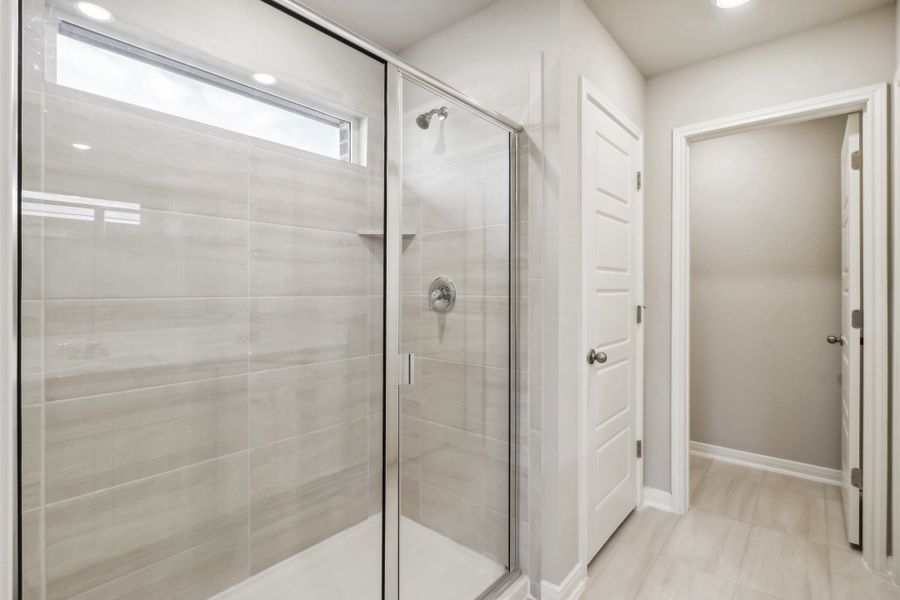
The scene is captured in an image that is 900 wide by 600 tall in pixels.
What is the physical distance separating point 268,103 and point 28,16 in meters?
0.79

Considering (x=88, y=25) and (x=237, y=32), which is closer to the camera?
(x=88, y=25)

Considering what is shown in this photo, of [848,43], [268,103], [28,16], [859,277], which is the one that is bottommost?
[859,277]

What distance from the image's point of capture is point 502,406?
1.77 m

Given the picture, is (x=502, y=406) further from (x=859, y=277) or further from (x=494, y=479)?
(x=859, y=277)

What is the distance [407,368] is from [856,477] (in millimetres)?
2144

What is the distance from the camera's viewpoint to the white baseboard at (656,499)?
8.07 ft

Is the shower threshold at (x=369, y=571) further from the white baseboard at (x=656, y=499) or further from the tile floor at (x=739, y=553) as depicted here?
the white baseboard at (x=656, y=499)

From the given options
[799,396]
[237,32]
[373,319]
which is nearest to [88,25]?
[237,32]

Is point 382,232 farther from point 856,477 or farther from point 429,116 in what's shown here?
point 856,477

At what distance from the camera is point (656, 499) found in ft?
8.18

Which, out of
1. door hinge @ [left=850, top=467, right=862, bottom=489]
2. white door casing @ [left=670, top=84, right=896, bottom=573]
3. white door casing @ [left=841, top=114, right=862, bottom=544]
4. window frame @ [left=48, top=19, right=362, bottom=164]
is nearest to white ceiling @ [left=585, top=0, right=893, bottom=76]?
white door casing @ [left=670, top=84, right=896, bottom=573]

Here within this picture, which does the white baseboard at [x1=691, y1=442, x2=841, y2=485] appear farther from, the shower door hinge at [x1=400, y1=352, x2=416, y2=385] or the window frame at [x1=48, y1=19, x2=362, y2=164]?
the window frame at [x1=48, y1=19, x2=362, y2=164]

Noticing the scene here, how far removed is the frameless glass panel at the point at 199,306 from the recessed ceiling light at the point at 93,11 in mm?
10

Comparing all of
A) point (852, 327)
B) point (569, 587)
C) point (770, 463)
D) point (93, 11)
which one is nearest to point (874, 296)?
point (852, 327)
